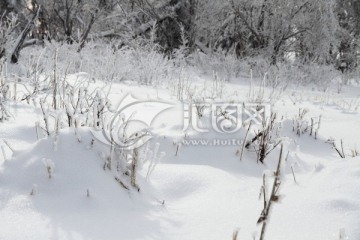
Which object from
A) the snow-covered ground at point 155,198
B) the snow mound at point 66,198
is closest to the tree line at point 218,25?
the snow-covered ground at point 155,198

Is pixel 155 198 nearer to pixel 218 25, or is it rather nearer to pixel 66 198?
pixel 66 198

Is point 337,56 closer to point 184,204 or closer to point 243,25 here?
point 243,25

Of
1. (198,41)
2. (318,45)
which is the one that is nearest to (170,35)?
(198,41)

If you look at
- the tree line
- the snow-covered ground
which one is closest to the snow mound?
the snow-covered ground

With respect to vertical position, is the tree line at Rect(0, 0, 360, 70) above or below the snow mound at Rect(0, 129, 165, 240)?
above

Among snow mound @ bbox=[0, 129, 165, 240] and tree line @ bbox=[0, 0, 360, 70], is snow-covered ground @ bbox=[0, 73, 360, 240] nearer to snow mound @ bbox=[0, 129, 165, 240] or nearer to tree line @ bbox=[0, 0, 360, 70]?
snow mound @ bbox=[0, 129, 165, 240]

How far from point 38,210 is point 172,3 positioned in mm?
11172

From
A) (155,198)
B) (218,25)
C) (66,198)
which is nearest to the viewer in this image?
(66,198)

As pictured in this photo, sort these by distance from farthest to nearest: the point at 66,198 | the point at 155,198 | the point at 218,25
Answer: the point at 218,25 → the point at 155,198 → the point at 66,198

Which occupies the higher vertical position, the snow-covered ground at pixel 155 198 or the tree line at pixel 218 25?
the tree line at pixel 218 25

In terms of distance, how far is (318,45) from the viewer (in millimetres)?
11398

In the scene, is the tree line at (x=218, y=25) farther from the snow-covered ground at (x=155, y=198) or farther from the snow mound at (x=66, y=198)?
the snow mound at (x=66, y=198)

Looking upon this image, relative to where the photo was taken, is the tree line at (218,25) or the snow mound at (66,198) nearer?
the snow mound at (66,198)

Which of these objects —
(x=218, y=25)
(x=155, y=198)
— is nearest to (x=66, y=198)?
(x=155, y=198)
